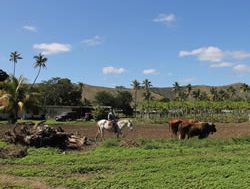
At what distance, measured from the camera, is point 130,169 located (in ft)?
47.0

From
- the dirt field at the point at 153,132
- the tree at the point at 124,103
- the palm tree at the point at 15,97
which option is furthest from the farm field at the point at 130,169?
the tree at the point at 124,103

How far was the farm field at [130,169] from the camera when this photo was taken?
12.4 metres

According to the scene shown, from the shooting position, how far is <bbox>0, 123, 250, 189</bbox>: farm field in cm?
1238

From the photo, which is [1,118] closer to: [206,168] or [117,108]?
[117,108]

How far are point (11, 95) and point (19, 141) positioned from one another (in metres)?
31.5

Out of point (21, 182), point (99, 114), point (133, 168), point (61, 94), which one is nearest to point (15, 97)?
point (99, 114)

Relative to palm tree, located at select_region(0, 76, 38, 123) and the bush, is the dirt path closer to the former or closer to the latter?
palm tree, located at select_region(0, 76, 38, 123)

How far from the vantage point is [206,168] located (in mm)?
14156

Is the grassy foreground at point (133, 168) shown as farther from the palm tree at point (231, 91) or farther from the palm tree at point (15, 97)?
the palm tree at point (231, 91)

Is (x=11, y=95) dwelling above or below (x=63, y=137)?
above

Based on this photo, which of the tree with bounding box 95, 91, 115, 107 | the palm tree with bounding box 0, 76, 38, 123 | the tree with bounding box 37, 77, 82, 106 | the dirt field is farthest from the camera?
the tree with bounding box 95, 91, 115, 107

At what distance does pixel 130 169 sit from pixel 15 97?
131ft

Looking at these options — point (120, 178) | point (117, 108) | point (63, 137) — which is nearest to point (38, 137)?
point (63, 137)

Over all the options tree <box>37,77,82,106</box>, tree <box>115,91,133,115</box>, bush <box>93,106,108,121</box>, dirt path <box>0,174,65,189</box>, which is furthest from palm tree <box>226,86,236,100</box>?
dirt path <box>0,174,65,189</box>
